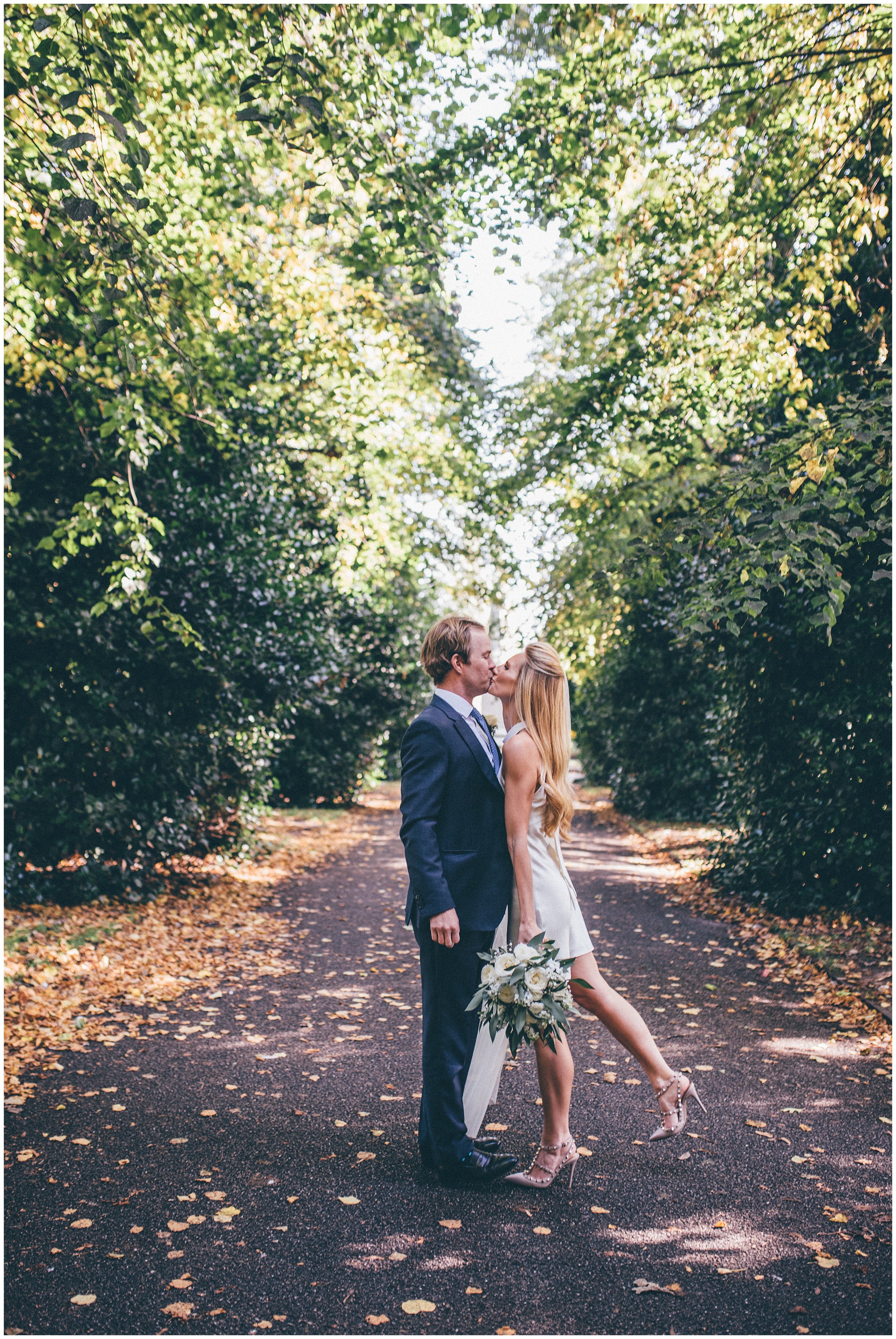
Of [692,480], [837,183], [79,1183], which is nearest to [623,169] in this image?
[837,183]

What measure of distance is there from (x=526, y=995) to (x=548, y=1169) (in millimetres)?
859

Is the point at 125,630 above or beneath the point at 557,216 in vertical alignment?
beneath

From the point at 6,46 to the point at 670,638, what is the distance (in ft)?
40.3

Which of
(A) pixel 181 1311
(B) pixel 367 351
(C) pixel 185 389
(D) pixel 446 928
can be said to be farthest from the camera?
(B) pixel 367 351

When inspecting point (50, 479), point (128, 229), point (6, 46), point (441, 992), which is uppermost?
point (6, 46)

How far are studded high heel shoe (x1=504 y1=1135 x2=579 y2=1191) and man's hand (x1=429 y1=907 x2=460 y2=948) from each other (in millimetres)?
989

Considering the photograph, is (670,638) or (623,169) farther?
(670,638)

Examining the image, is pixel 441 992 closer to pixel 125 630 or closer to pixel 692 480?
pixel 125 630

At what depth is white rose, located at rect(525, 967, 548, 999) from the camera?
11.6 ft

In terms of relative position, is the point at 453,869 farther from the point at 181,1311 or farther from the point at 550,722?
the point at 181,1311

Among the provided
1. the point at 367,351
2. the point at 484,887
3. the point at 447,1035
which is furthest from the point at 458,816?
the point at 367,351

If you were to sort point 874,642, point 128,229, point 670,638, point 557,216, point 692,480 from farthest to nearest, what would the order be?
1. point 670,638
2. point 692,480
3. point 557,216
4. point 874,642
5. point 128,229

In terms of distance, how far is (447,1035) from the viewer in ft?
12.6

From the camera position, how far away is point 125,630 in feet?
29.6
